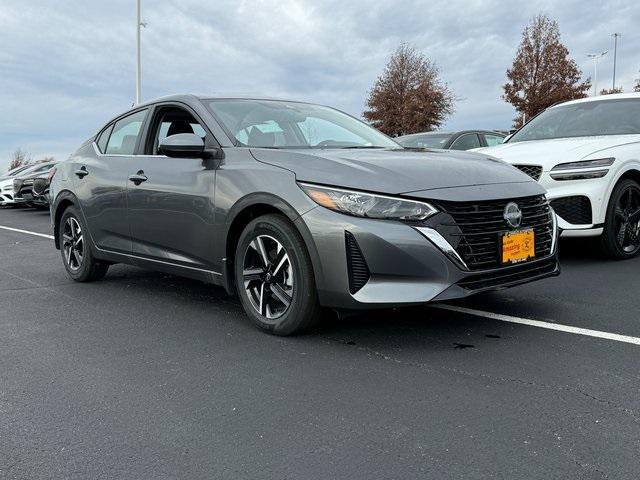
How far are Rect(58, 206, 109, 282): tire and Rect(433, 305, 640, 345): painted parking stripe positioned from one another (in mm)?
3204

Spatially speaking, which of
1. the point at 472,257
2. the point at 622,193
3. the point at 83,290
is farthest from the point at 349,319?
the point at 622,193

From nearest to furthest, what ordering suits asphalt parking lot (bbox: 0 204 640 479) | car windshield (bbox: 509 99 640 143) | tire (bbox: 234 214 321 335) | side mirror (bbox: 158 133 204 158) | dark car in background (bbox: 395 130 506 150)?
asphalt parking lot (bbox: 0 204 640 479), tire (bbox: 234 214 321 335), side mirror (bbox: 158 133 204 158), car windshield (bbox: 509 99 640 143), dark car in background (bbox: 395 130 506 150)

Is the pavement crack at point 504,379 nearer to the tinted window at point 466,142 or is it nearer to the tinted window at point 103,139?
the tinted window at point 103,139

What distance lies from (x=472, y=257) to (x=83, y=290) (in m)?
3.66

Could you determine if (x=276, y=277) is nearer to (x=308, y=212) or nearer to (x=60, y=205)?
(x=308, y=212)

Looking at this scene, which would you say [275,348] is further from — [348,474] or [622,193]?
[622,193]

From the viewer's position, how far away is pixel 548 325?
4.07 metres

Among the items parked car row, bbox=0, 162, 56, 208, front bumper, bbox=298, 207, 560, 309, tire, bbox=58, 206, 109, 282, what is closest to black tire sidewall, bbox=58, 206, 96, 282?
tire, bbox=58, 206, 109, 282

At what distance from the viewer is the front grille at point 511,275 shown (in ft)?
11.7

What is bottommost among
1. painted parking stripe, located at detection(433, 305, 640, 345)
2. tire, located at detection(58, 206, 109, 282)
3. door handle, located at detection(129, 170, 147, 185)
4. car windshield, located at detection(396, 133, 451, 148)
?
painted parking stripe, located at detection(433, 305, 640, 345)

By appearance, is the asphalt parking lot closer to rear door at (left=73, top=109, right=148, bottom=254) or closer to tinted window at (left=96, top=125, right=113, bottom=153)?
rear door at (left=73, top=109, right=148, bottom=254)

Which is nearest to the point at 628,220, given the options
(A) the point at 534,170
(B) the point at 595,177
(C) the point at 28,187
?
(B) the point at 595,177

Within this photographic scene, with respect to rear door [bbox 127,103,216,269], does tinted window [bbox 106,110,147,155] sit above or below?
above

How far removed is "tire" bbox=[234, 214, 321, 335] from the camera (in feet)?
12.2
